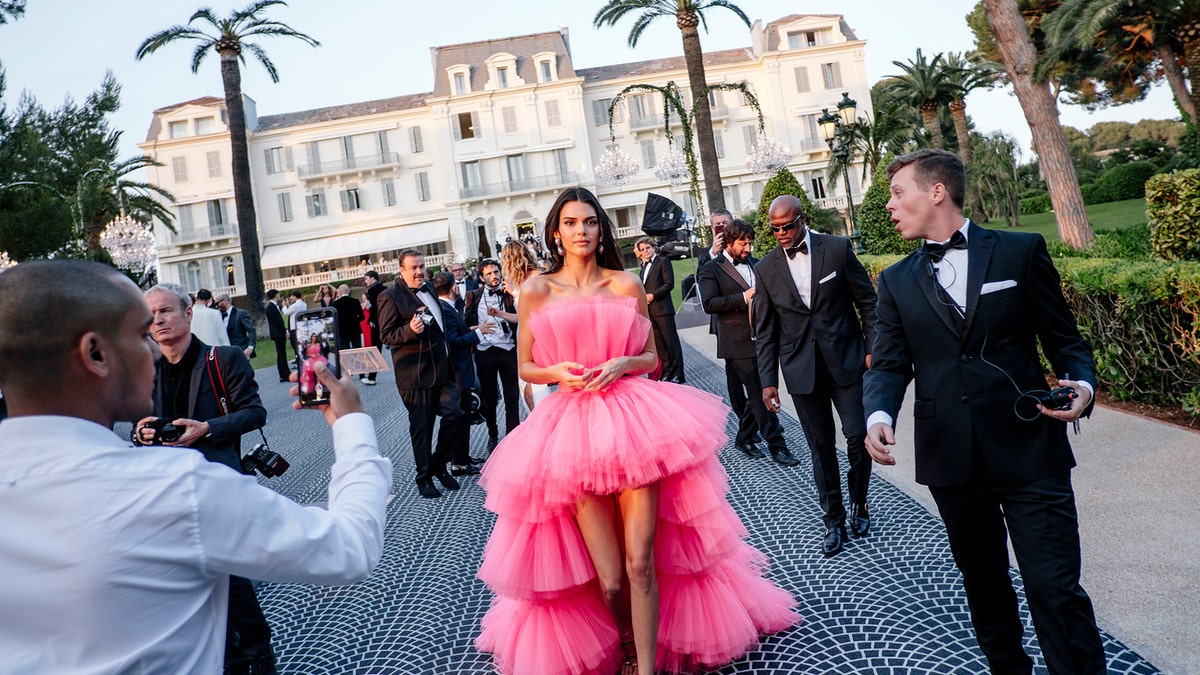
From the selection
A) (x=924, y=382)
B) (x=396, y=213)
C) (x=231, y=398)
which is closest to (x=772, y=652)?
(x=924, y=382)

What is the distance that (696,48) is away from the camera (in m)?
21.9

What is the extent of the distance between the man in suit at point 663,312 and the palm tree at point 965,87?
32.0 metres

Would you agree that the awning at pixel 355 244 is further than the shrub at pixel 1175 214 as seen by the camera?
Yes

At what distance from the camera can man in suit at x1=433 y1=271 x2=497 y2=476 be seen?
8109 mm

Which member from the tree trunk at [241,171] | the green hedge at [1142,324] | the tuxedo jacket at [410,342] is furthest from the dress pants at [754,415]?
the tree trunk at [241,171]

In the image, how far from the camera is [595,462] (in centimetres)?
339

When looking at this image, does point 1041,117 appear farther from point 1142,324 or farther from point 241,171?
point 241,171

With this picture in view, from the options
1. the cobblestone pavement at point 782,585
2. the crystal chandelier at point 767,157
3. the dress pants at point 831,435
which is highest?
the crystal chandelier at point 767,157

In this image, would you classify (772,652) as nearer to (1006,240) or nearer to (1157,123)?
(1006,240)

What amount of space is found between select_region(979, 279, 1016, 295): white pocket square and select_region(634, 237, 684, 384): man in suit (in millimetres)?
6118

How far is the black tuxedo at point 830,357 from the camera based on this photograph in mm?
5051

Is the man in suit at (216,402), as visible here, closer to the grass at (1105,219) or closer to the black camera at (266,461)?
the black camera at (266,461)

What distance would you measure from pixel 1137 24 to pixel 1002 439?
30913mm

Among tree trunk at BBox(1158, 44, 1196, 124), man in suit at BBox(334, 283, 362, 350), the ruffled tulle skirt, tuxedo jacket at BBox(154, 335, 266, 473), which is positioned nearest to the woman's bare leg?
the ruffled tulle skirt
